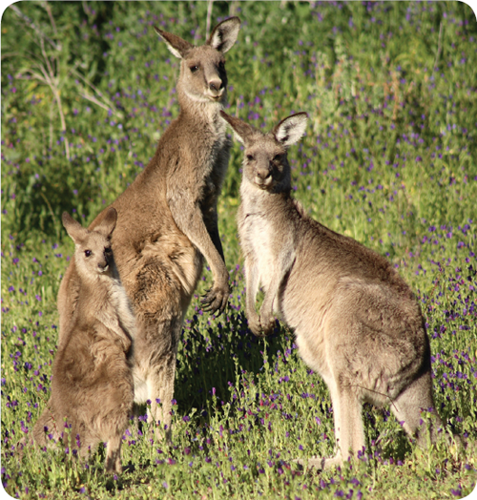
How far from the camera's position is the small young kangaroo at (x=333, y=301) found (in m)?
4.24

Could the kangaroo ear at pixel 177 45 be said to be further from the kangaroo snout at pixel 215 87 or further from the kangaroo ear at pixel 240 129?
the kangaroo ear at pixel 240 129

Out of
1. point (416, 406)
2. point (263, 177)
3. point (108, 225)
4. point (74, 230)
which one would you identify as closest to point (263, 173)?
point (263, 177)

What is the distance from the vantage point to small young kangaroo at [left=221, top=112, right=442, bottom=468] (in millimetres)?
4238

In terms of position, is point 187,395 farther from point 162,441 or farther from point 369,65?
point 369,65

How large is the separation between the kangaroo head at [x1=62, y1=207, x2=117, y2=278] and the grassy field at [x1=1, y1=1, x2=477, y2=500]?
3.61ft

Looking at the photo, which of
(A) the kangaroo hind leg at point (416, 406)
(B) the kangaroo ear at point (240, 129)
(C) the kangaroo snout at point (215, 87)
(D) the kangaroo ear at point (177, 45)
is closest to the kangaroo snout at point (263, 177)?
(B) the kangaroo ear at point (240, 129)

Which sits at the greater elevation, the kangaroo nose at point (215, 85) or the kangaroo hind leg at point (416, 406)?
the kangaroo nose at point (215, 85)

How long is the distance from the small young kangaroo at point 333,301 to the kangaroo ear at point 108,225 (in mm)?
952

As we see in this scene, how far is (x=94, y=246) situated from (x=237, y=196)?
13.7 feet

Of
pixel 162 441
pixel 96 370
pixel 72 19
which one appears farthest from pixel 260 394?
pixel 72 19

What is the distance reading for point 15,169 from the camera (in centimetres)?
864

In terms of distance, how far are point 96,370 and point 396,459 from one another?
2.00 metres

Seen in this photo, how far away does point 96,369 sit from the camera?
438 centimetres

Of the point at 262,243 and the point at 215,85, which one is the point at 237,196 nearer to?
the point at 215,85
